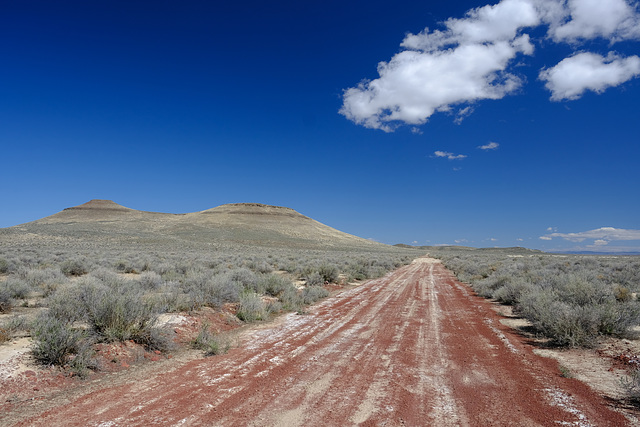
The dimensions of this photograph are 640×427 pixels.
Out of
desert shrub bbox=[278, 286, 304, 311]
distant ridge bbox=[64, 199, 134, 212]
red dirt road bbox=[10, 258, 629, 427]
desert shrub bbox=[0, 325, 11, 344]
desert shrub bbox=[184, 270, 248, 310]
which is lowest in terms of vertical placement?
red dirt road bbox=[10, 258, 629, 427]

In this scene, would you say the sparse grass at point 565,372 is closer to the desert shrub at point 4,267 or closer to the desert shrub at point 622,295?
the desert shrub at point 622,295

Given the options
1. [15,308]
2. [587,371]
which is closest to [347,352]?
[587,371]

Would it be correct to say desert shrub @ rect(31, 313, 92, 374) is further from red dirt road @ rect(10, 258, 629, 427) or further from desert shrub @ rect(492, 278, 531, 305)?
desert shrub @ rect(492, 278, 531, 305)

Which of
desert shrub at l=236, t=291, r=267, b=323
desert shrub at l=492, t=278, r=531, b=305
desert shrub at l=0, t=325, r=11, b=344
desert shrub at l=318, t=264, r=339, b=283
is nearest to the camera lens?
desert shrub at l=0, t=325, r=11, b=344

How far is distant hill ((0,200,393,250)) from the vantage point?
6223 centimetres

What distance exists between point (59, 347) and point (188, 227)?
91.1 m

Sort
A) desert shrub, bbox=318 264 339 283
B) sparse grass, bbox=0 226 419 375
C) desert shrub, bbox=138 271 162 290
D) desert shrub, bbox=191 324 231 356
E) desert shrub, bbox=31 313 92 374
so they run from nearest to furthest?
1. desert shrub, bbox=31 313 92 374
2. sparse grass, bbox=0 226 419 375
3. desert shrub, bbox=191 324 231 356
4. desert shrub, bbox=138 271 162 290
5. desert shrub, bbox=318 264 339 283

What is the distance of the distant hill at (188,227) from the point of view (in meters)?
62.2

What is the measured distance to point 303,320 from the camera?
10.4m

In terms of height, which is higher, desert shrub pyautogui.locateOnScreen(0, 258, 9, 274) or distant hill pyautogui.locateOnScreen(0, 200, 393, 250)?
distant hill pyautogui.locateOnScreen(0, 200, 393, 250)

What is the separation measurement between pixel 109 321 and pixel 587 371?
9670 mm

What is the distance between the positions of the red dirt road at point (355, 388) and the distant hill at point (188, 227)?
5815 cm

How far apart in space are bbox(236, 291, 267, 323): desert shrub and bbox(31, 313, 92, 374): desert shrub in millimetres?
4749

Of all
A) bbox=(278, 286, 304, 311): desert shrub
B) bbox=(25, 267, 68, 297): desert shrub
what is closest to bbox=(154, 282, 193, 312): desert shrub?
bbox=(278, 286, 304, 311): desert shrub
